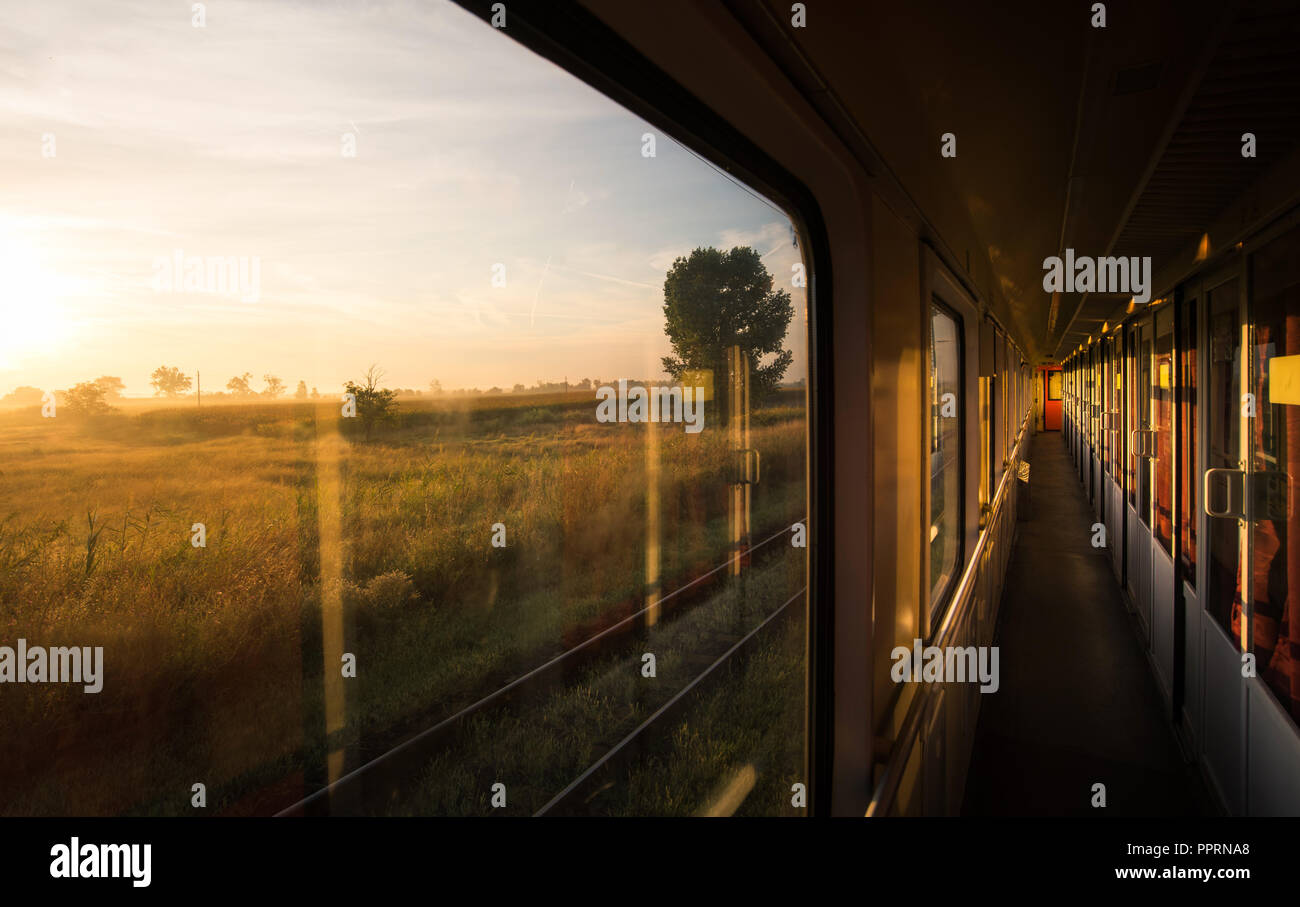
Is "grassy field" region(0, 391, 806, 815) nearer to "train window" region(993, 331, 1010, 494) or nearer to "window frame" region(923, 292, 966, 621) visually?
"window frame" region(923, 292, 966, 621)

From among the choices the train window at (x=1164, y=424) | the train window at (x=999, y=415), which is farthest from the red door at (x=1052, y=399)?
the train window at (x=1164, y=424)

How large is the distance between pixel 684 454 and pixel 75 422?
4.93m

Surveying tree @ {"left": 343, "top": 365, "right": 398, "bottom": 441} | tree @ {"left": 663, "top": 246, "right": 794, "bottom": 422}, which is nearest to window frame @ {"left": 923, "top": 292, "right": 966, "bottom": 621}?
tree @ {"left": 663, "top": 246, "right": 794, "bottom": 422}

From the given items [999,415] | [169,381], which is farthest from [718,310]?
[169,381]

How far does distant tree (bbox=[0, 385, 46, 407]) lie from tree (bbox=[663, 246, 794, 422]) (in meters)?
4.56

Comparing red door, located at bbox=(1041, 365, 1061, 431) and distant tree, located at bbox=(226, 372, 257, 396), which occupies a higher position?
red door, located at bbox=(1041, 365, 1061, 431)

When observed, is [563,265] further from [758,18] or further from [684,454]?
[758,18]

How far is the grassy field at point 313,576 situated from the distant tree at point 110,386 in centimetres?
8

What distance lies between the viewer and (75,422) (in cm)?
132

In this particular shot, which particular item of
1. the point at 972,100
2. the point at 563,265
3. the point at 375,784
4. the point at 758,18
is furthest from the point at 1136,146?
the point at 375,784

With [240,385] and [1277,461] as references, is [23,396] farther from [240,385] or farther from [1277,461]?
[1277,461]

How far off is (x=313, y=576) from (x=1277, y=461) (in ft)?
11.8

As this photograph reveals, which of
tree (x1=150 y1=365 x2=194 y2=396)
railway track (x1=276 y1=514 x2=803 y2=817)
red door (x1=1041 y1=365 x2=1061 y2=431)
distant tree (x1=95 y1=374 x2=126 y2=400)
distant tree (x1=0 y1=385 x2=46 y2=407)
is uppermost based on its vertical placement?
red door (x1=1041 y1=365 x2=1061 y2=431)

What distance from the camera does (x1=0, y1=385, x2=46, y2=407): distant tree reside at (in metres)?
1.06
